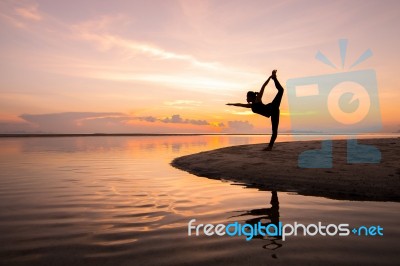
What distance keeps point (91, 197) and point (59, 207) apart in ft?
4.70

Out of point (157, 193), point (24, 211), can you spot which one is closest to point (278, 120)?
point (157, 193)

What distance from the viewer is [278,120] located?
49.9ft

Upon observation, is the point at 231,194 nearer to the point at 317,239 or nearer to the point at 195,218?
the point at 195,218

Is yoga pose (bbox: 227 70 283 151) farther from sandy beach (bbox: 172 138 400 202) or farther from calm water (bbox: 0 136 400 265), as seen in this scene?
calm water (bbox: 0 136 400 265)

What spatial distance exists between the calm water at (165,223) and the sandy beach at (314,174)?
49.7 inches

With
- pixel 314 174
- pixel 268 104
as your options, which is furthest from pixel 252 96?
pixel 314 174

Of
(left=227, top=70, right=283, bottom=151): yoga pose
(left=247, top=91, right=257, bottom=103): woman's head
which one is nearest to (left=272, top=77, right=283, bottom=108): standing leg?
(left=227, top=70, right=283, bottom=151): yoga pose

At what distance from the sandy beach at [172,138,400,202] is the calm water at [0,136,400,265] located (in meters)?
1.26

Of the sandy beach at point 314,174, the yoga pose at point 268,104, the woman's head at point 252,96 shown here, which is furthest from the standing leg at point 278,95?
the sandy beach at point 314,174

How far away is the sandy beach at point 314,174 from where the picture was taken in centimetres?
999

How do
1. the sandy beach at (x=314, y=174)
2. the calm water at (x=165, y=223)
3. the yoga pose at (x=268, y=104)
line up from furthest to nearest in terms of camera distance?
the yoga pose at (x=268, y=104) → the sandy beach at (x=314, y=174) → the calm water at (x=165, y=223)

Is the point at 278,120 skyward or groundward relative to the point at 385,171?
skyward

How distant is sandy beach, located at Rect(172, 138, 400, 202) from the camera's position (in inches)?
393

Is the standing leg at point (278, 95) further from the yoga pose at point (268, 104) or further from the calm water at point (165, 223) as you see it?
the calm water at point (165, 223)
